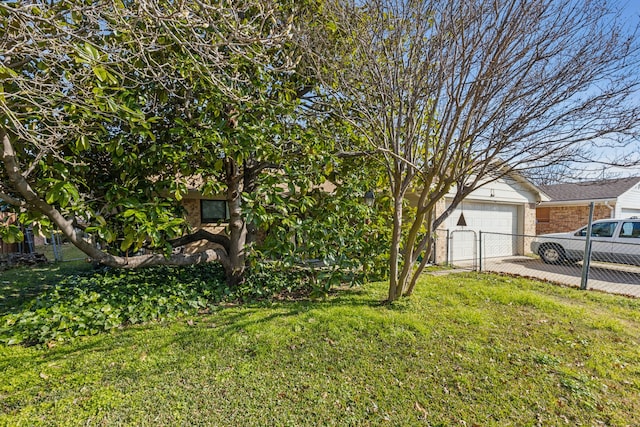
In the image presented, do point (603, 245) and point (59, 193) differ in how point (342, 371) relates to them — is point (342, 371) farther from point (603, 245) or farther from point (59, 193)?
point (603, 245)

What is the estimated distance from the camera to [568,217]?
15.0 metres

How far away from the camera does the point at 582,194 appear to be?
14695mm

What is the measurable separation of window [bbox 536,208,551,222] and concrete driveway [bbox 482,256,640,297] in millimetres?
7552

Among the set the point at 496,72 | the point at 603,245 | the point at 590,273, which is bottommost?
the point at 590,273

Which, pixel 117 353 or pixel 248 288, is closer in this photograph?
pixel 117 353

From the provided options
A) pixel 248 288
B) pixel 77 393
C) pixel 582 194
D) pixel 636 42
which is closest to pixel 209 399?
pixel 77 393

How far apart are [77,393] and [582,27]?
7.00m

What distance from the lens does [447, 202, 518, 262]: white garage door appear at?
1006 centimetres

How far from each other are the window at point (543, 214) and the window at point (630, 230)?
321 inches

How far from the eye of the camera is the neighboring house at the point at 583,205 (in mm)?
13719

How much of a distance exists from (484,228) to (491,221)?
1.49ft

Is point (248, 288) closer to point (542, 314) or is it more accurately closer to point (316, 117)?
point (316, 117)

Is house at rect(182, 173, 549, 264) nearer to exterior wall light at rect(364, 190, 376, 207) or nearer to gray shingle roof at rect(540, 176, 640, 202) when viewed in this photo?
gray shingle roof at rect(540, 176, 640, 202)

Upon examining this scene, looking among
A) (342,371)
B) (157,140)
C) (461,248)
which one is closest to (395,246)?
(342,371)
